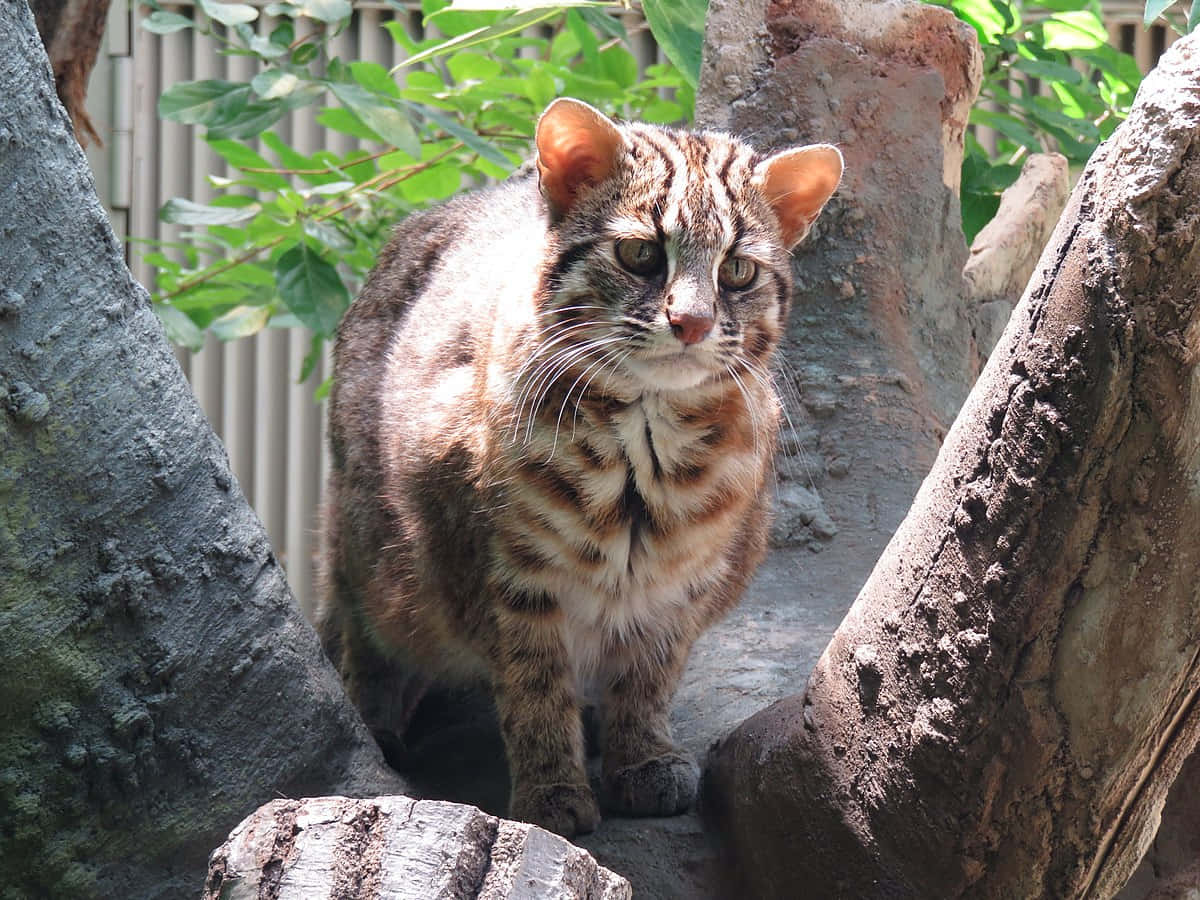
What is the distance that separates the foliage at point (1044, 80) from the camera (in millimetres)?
→ 3461

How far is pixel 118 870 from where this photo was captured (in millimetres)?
1887

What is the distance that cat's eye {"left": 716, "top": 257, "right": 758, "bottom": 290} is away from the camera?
2.46 m

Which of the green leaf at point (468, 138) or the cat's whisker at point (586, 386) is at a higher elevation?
the green leaf at point (468, 138)

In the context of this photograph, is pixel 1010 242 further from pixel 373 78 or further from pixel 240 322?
pixel 240 322

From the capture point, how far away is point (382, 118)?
2.94 meters

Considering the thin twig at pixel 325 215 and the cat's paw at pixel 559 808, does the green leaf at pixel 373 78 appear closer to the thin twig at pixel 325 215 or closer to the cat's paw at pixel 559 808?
the thin twig at pixel 325 215

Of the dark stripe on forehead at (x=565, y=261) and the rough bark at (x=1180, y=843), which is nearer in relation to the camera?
the rough bark at (x=1180, y=843)

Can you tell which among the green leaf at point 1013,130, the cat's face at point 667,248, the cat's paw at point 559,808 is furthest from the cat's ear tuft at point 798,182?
the cat's paw at point 559,808

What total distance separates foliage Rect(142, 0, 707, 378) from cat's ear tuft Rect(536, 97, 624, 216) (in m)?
0.31

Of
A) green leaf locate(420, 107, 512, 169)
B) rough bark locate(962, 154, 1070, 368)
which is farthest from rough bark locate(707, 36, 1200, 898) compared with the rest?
rough bark locate(962, 154, 1070, 368)

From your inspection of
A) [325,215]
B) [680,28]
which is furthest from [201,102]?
[680,28]

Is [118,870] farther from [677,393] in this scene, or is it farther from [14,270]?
[677,393]

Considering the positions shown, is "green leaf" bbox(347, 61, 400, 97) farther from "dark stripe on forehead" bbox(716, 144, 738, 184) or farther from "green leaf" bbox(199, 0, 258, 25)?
"dark stripe on forehead" bbox(716, 144, 738, 184)

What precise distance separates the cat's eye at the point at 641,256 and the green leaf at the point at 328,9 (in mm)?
1156
